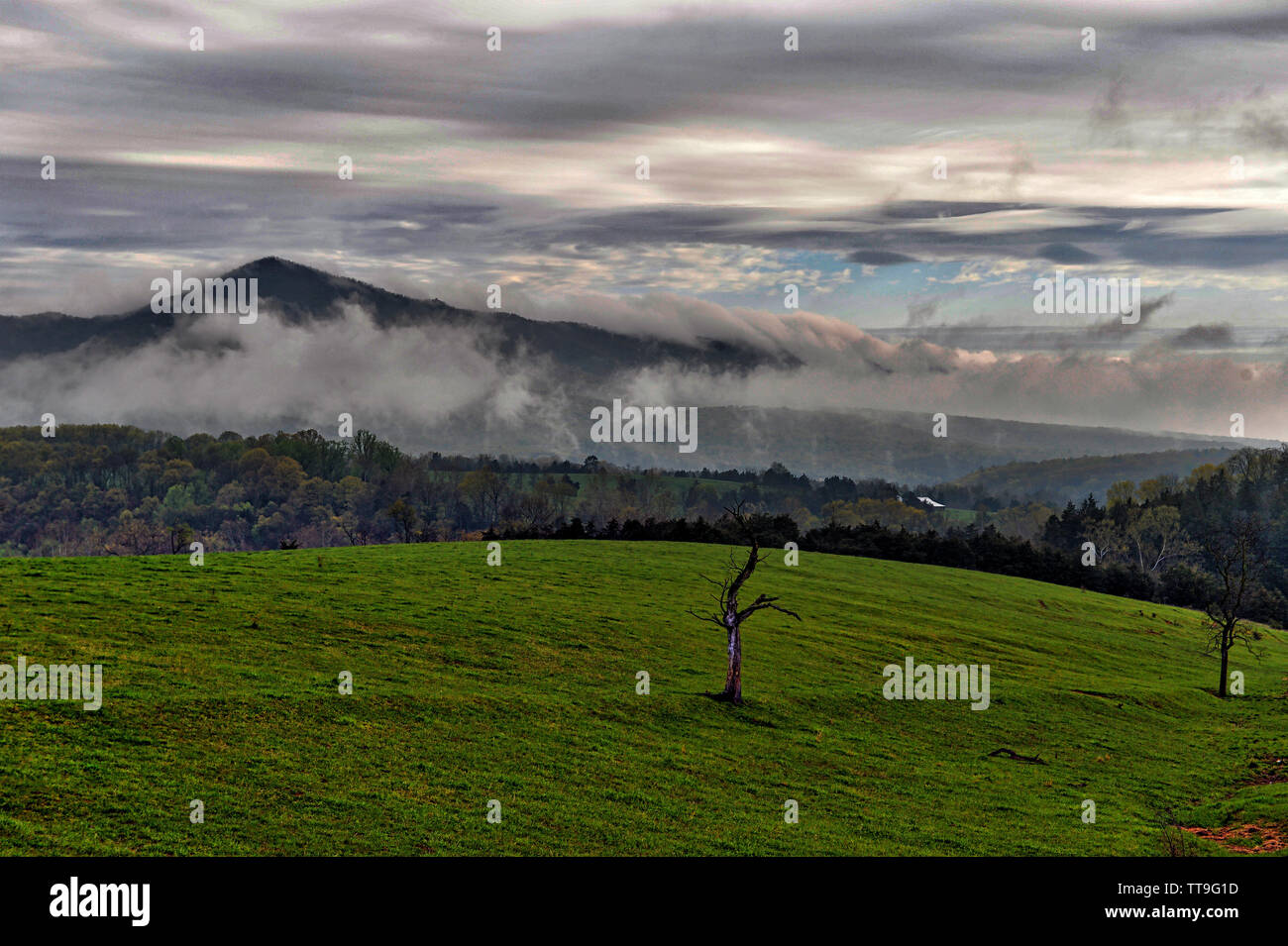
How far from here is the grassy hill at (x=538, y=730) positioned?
92.4ft

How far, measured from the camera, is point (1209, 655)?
317ft

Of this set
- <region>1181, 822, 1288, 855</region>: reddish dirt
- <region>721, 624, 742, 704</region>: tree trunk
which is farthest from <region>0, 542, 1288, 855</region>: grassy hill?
<region>721, 624, 742, 704</region>: tree trunk

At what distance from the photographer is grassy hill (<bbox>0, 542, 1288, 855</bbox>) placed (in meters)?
28.2

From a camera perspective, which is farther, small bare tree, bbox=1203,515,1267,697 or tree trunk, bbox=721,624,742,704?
small bare tree, bbox=1203,515,1267,697

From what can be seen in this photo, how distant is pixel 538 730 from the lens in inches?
1554
